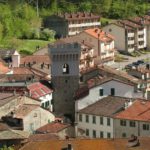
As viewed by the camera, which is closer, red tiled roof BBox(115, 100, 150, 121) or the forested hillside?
red tiled roof BBox(115, 100, 150, 121)

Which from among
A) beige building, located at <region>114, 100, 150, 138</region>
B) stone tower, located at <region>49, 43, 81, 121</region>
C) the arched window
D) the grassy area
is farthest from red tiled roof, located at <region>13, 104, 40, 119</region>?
the grassy area

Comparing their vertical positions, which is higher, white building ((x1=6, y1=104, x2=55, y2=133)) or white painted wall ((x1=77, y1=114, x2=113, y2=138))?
white building ((x1=6, y1=104, x2=55, y2=133))

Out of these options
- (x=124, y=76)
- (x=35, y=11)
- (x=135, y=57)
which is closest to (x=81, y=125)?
(x=124, y=76)

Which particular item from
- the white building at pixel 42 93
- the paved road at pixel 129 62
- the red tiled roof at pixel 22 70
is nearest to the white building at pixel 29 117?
the white building at pixel 42 93

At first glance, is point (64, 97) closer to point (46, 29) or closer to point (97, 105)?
point (97, 105)

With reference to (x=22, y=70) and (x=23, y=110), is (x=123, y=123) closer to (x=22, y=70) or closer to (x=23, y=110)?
(x=23, y=110)

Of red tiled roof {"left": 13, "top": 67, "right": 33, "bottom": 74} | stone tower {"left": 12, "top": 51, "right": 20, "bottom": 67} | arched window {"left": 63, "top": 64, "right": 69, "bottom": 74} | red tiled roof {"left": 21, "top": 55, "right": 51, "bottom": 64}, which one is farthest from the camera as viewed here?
stone tower {"left": 12, "top": 51, "right": 20, "bottom": 67}

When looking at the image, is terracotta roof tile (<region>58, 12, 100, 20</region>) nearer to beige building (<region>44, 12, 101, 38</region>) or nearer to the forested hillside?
beige building (<region>44, 12, 101, 38</region>)
